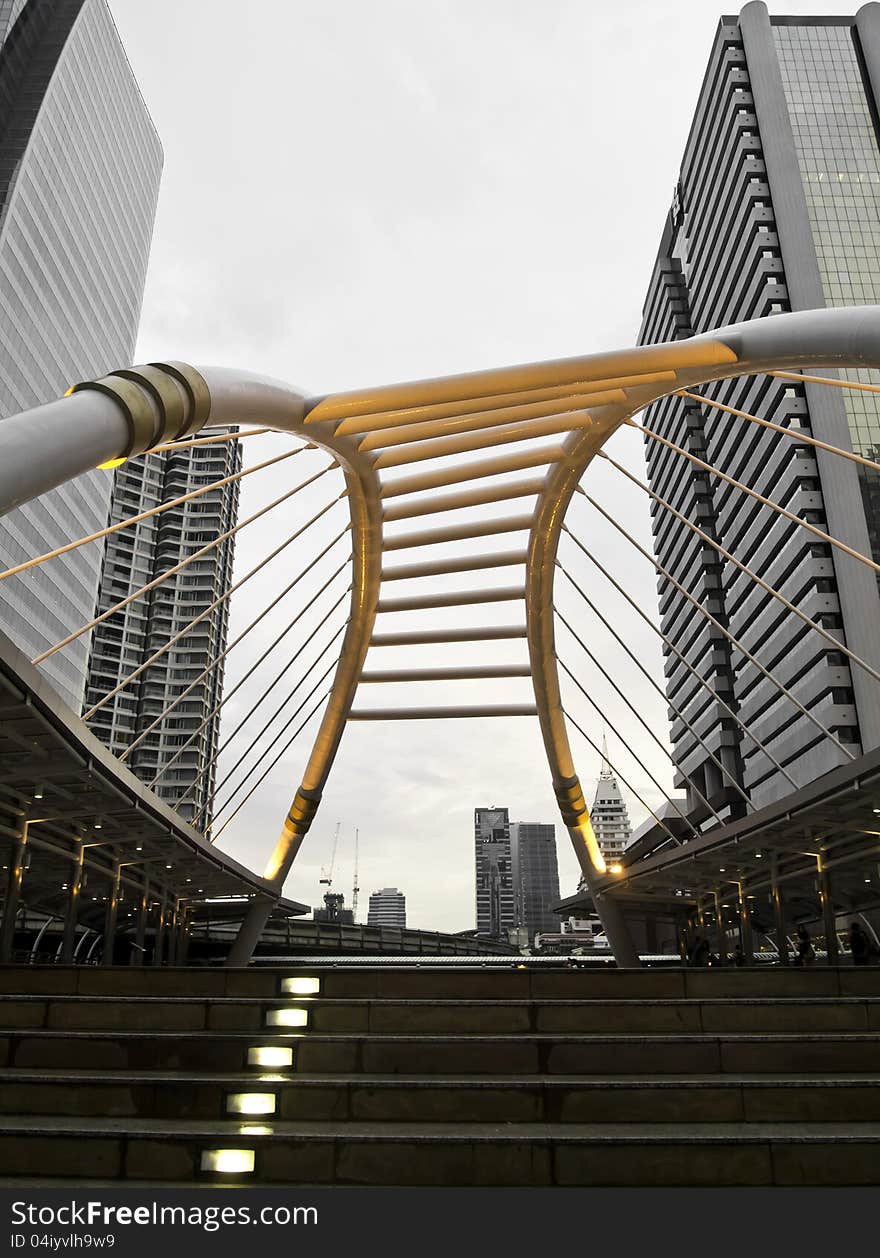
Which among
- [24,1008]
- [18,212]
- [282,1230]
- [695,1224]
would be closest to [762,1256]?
[695,1224]

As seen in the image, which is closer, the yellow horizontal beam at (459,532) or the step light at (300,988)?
the step light at (300,988)

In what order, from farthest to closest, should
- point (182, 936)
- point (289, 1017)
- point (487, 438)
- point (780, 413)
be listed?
point (780, 413), point (182, 936), point (487, 438), point (289, 1017)

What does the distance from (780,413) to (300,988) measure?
247 feet

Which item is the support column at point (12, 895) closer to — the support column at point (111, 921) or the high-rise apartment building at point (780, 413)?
the support column at point (111, 921)

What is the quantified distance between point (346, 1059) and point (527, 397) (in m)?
10.3

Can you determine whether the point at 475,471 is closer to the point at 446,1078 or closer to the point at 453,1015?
the point at 453,1015

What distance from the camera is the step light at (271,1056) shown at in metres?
6.84

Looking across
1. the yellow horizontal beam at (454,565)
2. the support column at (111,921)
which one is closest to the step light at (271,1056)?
the yellow horizontal beam at (454,565)

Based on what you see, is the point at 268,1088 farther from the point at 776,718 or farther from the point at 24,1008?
the point at 776,718

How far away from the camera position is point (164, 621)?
12750cm

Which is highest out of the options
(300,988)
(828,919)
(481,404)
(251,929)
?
(481,404)

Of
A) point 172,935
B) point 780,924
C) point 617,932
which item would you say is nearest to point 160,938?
point 172,935

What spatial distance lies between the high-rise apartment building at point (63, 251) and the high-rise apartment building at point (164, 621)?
2409 cm

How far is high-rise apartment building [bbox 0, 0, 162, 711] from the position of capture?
75.2 m
